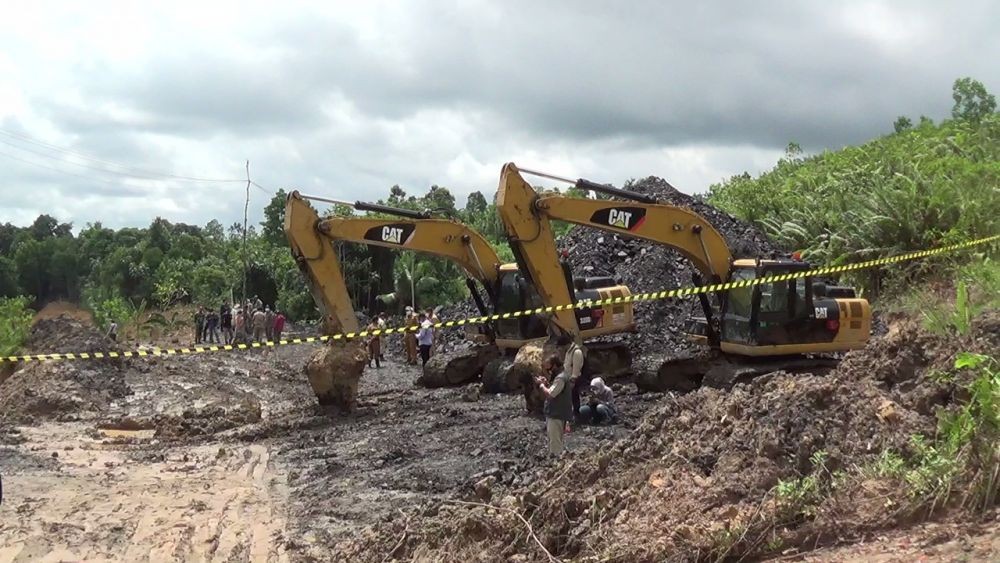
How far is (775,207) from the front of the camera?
27.1 metres

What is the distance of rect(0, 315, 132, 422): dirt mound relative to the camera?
15816mm

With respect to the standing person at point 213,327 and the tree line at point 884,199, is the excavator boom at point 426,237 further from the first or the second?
the standing person at point 213,327

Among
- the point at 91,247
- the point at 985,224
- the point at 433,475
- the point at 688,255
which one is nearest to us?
the point at 433,475

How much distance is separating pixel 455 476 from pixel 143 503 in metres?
3.02

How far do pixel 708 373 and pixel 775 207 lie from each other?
14.7 metres

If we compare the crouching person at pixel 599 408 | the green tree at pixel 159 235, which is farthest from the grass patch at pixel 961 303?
the green tree at pixel 159 235

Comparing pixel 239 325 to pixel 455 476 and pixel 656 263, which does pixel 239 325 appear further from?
pixel 455 476

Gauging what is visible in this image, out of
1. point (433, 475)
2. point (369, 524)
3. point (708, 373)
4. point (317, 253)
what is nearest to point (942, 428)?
point (369, 524)

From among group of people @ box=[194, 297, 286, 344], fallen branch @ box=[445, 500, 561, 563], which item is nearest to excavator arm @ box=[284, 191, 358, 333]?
fallen branch @ box=[445, 500, 561, 563]

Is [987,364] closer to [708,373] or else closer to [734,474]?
[734,474]

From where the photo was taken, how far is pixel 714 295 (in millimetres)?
14477

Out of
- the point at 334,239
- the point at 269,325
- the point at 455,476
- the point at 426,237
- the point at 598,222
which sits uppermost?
the point at 598,222

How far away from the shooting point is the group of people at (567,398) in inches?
394

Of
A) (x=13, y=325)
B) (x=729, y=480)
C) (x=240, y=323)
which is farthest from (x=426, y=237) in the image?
(x=240, y=323)
